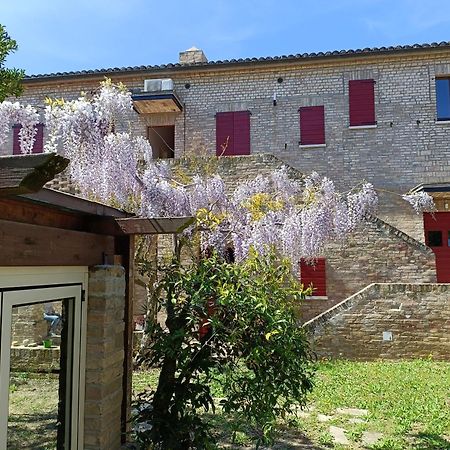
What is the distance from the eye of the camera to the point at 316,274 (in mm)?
11133

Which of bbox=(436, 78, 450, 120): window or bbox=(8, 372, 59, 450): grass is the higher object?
bbox=(436, 78, 450, 120): window

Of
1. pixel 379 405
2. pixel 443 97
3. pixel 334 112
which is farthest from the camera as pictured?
pixel 334 112

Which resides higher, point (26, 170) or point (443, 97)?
point (443, 97)

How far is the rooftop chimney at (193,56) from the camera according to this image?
14.0 meters

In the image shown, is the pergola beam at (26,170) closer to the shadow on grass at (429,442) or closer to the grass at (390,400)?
the grass at (390,400)

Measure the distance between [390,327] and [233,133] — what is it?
23.1 feet

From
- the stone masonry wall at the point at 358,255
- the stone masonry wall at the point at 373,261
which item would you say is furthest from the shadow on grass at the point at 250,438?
the stone masonry wall at the point at 373,261

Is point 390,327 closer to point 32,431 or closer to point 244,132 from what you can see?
point 244,132

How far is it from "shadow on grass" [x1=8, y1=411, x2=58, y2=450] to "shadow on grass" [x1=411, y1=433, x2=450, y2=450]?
11.2ft

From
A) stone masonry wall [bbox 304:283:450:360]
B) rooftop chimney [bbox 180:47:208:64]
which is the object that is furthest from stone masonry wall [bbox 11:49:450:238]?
stone masonry wall [bbox 304:283:450:360]

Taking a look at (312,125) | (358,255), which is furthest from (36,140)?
(358,255)

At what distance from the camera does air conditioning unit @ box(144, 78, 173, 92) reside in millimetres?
12555

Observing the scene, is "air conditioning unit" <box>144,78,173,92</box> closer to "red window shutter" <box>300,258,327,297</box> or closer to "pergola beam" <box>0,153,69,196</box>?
"red window shutter" <box>300,258,327,297</box>

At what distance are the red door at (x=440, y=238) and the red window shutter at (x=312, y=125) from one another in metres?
3.64
